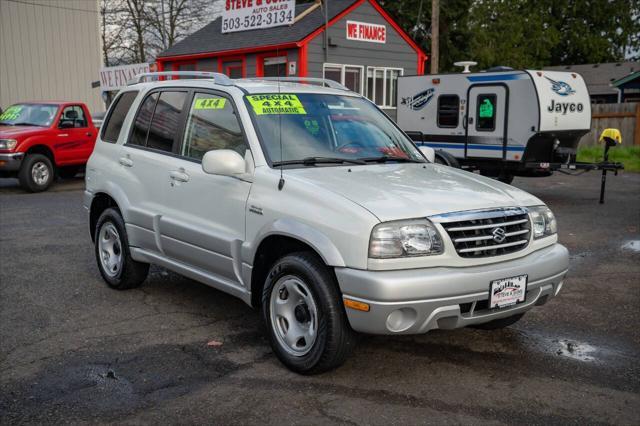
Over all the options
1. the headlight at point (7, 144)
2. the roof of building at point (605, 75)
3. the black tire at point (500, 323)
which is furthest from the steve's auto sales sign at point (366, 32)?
the roof of building at point (605, 75)

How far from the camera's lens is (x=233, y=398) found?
3.93 m

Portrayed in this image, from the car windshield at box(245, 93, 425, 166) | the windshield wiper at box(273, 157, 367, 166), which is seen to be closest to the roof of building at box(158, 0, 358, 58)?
the car windshield at box(245, 93, 425, 166)

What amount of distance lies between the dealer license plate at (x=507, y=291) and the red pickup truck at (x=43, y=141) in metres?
12.1

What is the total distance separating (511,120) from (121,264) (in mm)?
9013

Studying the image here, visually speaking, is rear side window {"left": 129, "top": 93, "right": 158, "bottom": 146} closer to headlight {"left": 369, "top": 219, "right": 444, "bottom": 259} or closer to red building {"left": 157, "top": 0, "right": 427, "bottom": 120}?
headlight {"left": 369, "top": 219, "right": 444, "bottom": 259}

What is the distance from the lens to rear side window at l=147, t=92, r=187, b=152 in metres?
5.51

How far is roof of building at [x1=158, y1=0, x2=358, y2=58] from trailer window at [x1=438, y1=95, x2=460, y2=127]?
273 inches

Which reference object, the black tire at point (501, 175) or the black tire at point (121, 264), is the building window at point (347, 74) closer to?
the black tire at point (501, 175)

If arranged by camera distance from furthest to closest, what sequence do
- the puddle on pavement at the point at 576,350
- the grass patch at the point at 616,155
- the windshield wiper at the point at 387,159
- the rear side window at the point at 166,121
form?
the grass patch at the point at 616,155
the rear side window at the point at 166,121
the windshield wiper at the point at 387,159
the puddle on pavement at the point at 576,350

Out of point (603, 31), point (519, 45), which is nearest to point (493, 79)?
point (519, 45)

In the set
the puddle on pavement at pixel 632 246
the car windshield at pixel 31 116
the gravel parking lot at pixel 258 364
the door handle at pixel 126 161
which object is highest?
the car windshield at pixel 31 116

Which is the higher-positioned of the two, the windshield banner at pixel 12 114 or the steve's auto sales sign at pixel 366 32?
the steve's auto sales sign at pixel 366 32

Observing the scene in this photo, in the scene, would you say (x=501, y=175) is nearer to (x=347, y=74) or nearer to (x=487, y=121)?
(x=487, y=121)

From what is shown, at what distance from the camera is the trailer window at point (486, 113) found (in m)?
13.3
